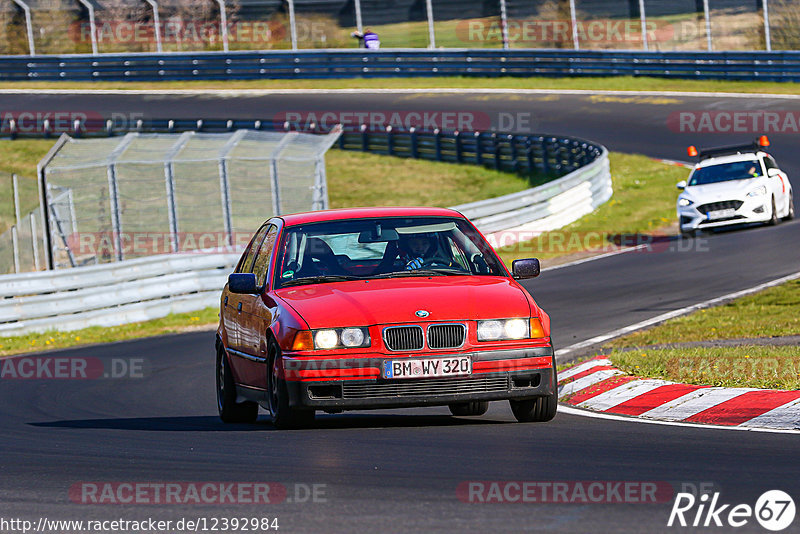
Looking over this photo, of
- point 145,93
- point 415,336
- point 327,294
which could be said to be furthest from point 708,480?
point 145,93

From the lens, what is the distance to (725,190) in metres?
23.8

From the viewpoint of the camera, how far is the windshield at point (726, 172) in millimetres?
24359

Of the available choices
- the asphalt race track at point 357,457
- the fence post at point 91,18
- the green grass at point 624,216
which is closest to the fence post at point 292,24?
the fence post at point 91,18

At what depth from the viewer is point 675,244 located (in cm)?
2277

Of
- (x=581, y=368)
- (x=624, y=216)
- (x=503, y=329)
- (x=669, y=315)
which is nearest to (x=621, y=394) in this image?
(x=581, y=368)

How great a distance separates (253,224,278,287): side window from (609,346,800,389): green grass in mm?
3037

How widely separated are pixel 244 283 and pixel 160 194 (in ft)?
45.8

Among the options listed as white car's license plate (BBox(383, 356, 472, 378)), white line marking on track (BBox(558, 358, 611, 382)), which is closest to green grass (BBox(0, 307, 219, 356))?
white line marking on track (BBox(558, 358, 611, 382))

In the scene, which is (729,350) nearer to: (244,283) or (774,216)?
(244,283)

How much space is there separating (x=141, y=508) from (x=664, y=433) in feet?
10.6

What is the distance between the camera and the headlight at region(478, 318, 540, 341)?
8.21 m

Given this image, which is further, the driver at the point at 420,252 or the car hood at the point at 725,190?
the car hood at the point at 725,190

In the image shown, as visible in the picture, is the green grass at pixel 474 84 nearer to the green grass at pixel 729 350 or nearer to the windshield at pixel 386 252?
the green grass at pixel 729 350

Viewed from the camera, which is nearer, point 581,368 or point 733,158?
point 581,368
